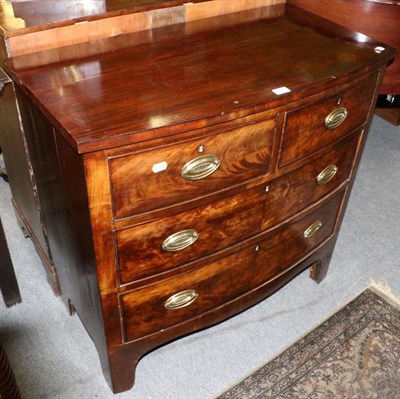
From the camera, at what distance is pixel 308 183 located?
1441mm

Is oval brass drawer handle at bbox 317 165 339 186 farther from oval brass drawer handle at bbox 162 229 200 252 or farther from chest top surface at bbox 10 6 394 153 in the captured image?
oval brass drawer handle at bbox 162 229 200 252

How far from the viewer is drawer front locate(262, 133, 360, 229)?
1374mm

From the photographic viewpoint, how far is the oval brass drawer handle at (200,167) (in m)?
1.13

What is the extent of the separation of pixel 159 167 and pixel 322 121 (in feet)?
1.52

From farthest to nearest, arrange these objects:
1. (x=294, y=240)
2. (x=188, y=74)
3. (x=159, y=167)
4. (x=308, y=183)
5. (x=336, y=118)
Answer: (x=294, y=240) → (x=308, y=183) → (x=336, y=118) → (x=188, y=74) → (x=159, y=167)

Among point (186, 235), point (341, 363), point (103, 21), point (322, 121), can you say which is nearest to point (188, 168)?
point (186, 235)

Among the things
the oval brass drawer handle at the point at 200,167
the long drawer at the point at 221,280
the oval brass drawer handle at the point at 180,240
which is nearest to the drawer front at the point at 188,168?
the oval brass drawer handle at the point at 200,167

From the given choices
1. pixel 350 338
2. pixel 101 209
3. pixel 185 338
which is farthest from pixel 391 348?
pixel 101 209

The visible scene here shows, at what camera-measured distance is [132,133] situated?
1001 mm

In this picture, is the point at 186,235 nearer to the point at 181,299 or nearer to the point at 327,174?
the point at 181,299

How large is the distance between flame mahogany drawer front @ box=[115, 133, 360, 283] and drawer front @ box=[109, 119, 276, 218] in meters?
0.06

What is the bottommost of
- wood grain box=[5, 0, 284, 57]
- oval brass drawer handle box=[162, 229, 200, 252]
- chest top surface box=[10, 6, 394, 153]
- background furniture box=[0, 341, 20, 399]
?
background furniture box=[0, 341, 20, 399]

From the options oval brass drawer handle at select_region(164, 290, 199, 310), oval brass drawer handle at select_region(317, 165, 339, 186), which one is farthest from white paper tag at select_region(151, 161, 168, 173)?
oval brass drawer handle at select_region(317, 165, 339, 186)

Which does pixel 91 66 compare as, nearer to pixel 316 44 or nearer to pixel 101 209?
pixel 101 209
